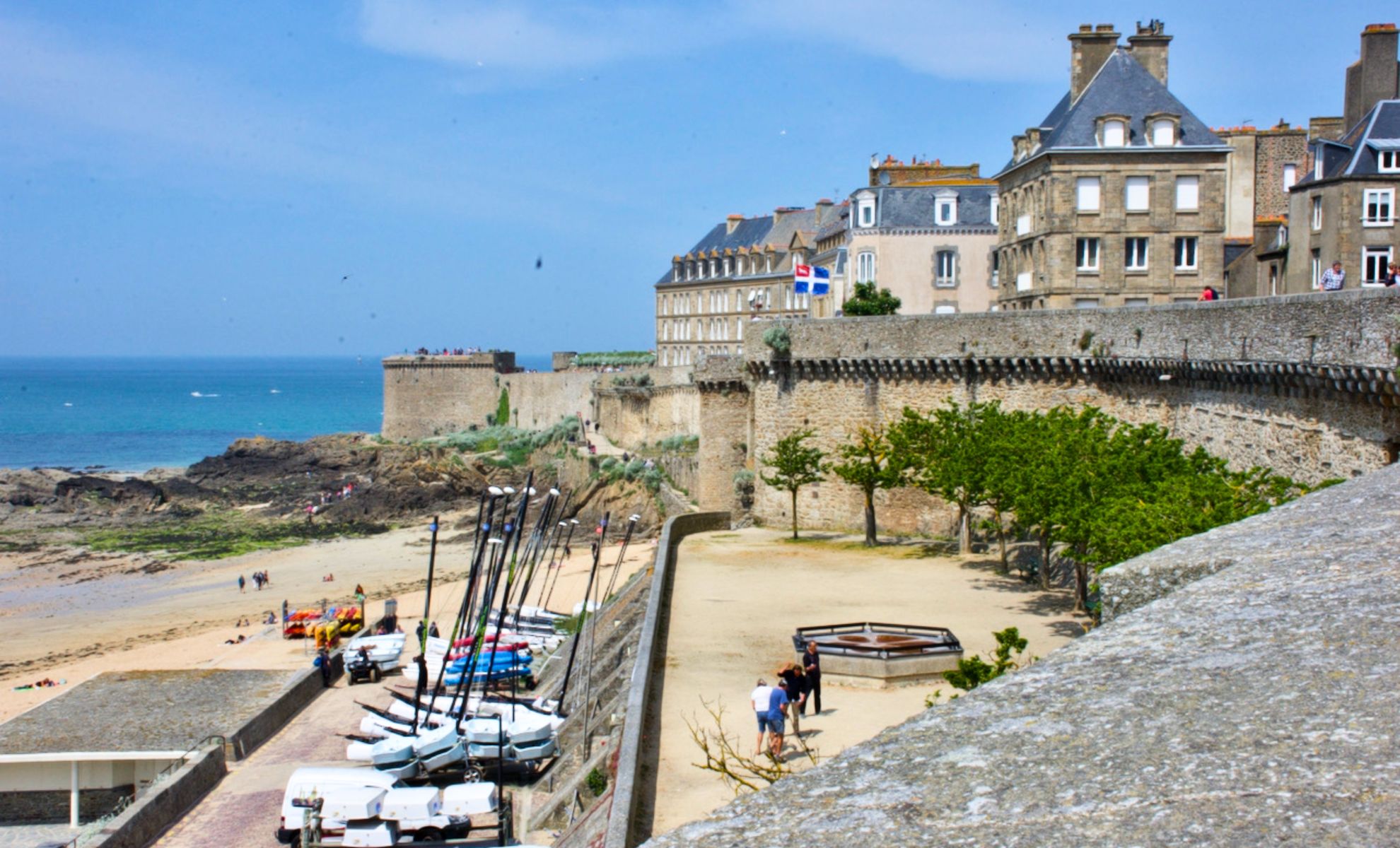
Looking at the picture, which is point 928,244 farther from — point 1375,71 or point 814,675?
point 814,675

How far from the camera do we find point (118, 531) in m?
50.2

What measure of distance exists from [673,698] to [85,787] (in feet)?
35.4

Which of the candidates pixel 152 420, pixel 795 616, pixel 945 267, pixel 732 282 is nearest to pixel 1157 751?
pixel 795 616

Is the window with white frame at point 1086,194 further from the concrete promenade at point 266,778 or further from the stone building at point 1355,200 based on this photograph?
the concrete promenade at point 266,778

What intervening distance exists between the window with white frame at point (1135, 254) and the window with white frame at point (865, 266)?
394 inches

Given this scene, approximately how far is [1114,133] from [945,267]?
936 centimetres

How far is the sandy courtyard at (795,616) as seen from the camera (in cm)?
1216

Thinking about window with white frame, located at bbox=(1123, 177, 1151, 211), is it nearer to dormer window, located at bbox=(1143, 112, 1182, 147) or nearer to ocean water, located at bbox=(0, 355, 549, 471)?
dormer window, located at bbox=(1143, 112, 1182, 147)

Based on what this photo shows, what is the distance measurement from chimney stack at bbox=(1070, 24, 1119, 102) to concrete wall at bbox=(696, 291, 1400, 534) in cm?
836

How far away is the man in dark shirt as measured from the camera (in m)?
12.7

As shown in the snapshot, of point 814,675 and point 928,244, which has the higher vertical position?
point 928,244

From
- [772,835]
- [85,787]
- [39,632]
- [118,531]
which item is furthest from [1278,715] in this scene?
[118,531]

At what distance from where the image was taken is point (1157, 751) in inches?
134

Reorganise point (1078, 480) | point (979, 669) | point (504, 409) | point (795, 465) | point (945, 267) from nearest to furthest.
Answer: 1. point (979, 669)
2. point (1078, 480)
3. point (795, 465)
4. point (945, 267)
5. point (504, 409)
